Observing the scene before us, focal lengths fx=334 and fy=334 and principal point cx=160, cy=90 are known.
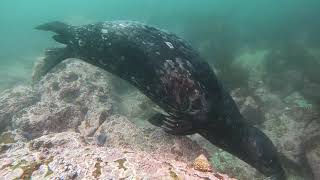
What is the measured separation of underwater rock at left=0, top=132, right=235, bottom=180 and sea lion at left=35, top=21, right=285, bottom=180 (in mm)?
1719

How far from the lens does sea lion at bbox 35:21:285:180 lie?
5180 millimetres

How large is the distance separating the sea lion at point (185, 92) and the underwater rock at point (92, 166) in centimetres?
172

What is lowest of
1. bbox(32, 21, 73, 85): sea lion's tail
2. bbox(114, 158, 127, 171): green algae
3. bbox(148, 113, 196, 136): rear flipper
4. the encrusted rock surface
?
the encrusted rock surface

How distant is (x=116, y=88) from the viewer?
9031 mm

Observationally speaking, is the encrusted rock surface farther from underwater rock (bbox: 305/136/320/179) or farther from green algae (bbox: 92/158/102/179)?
underwater rock (bbox: 305/136/320/179)

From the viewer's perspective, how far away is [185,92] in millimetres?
5211

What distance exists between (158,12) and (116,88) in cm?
2219

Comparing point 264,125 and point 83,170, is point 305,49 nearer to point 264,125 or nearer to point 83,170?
point 264,125

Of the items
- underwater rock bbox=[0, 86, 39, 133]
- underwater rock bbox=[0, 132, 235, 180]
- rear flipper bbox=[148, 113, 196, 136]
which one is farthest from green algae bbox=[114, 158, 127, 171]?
underwater rock bbox=[0, 86, 39, 133]

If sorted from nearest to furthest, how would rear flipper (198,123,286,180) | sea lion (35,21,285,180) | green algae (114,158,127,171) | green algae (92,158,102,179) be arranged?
green algae (92,158,102,179)
green algae (114,158,127,171)
sea lion (35,21,285,180)
rear flipper (198,123,286,180)

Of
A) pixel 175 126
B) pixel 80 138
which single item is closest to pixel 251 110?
pixel 175 126

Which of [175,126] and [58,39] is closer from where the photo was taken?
[175,126]

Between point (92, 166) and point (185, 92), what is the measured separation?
2.38 metres

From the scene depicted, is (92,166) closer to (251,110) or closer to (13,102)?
(13,102)
